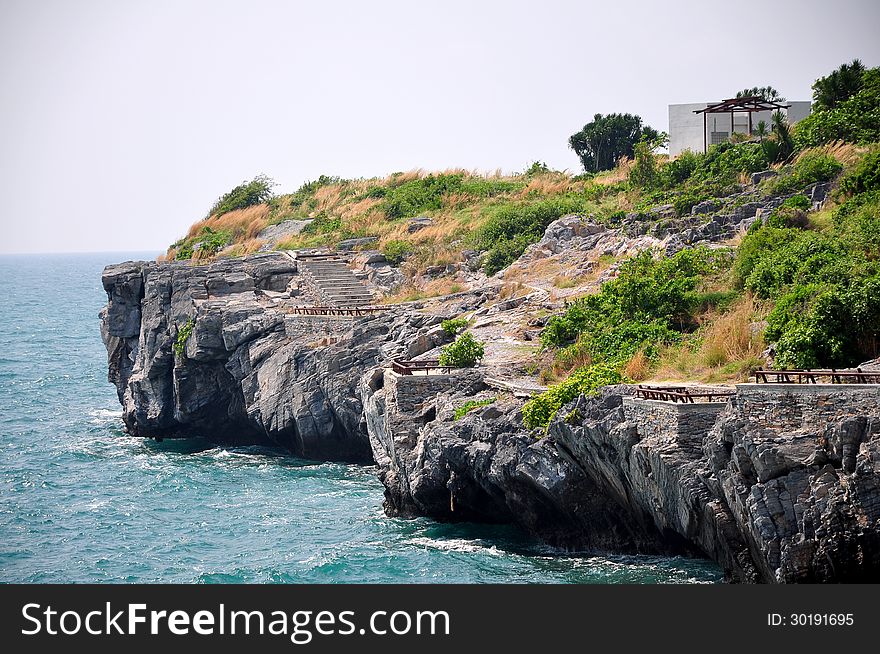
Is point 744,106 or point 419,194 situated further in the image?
point 419,194

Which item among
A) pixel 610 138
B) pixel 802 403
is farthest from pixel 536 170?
pixel 802 403

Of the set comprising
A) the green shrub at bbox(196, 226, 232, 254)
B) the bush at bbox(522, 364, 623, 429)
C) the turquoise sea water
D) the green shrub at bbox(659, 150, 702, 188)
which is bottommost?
the turquoise sea water

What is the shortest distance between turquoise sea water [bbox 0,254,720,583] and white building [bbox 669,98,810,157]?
2392 cm

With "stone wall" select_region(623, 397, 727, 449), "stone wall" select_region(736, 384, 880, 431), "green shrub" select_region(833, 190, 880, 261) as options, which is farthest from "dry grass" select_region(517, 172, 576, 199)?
"stone wall" select_region(736, 384, 880, 431)

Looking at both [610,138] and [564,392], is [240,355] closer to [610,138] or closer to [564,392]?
[564,392]

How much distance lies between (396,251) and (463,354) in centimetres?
2058

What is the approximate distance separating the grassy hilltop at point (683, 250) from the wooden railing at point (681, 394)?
2.12 m

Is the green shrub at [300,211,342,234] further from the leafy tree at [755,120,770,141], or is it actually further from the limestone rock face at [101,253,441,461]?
the leafy tree at [755,120,770,141]

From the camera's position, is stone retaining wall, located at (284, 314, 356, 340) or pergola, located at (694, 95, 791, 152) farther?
pergola, located at (694, 95, 791, 152)

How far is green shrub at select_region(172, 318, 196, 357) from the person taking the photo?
54.8 metres

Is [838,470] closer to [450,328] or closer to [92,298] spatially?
[450,328]

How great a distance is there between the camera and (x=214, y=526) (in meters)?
42.0

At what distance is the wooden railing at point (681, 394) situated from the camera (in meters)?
31.5

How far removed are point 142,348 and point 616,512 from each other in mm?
29974
